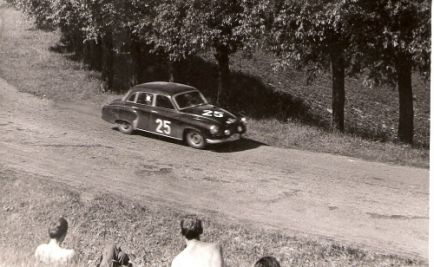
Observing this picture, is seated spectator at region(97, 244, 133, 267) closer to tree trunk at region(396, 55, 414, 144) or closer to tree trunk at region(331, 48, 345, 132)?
tree trunk at region(396, 55, 414, 144)

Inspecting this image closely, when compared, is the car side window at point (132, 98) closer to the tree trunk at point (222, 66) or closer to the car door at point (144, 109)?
the car door at point (144, 109)

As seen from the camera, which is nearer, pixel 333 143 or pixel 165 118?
pixel 165 118

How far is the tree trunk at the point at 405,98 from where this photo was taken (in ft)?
55.9

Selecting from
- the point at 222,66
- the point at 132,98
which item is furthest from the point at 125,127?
the point at 222,66

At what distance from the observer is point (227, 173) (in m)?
13.4

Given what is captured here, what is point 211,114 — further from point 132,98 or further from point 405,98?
point 405,98

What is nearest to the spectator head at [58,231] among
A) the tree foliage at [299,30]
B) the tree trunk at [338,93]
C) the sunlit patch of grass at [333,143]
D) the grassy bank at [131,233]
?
the grassy bank at [131,233]

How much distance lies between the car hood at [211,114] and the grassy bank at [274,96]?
1.79m

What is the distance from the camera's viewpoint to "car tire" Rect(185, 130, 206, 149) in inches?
595

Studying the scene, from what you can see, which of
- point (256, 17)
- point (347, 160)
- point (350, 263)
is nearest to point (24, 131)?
point (256, 17)

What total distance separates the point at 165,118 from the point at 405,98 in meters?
8.09

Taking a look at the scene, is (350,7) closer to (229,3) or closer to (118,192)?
(229,3)

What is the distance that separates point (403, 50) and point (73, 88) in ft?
44.7

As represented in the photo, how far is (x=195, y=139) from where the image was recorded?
15305 mm
